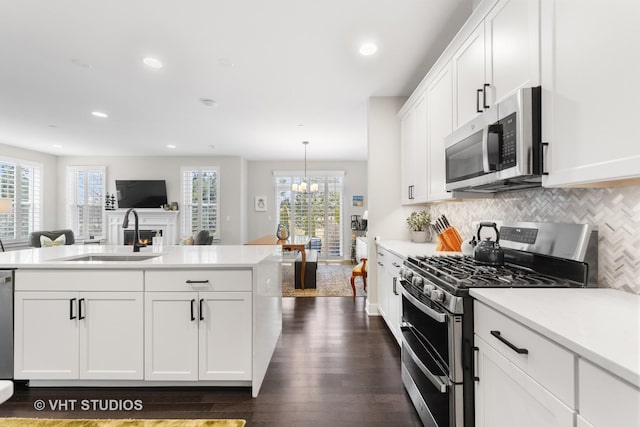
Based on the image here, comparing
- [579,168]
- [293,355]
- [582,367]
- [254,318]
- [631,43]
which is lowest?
[293,355]

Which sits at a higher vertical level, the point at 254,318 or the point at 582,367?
the point at 582,367

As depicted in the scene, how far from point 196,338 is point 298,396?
80cm

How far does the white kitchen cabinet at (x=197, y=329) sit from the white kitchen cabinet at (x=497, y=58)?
198cm

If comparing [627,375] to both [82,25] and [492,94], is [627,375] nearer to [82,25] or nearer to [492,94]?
[492,94]

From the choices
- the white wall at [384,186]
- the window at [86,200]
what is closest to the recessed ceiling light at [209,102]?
the white wall at [384,186]

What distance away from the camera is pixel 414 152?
3.06m

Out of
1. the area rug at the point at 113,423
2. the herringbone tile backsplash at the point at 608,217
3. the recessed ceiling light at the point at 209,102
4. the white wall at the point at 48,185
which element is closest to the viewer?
the herringbone tile backsplash at the point at 608,217

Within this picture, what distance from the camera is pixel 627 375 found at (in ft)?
1.96

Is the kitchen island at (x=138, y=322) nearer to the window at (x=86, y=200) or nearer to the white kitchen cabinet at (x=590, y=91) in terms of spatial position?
the white kitchen cabinet at (x=590, y=91)

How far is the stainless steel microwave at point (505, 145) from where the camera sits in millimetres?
1288

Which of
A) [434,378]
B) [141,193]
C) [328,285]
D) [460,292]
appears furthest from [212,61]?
[141,193]

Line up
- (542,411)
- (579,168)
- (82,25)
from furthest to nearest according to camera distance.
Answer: (82,25), (579,168), (542,411)

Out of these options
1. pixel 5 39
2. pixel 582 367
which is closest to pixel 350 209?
pixel 5 39

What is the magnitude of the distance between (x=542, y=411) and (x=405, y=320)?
1047 mm
